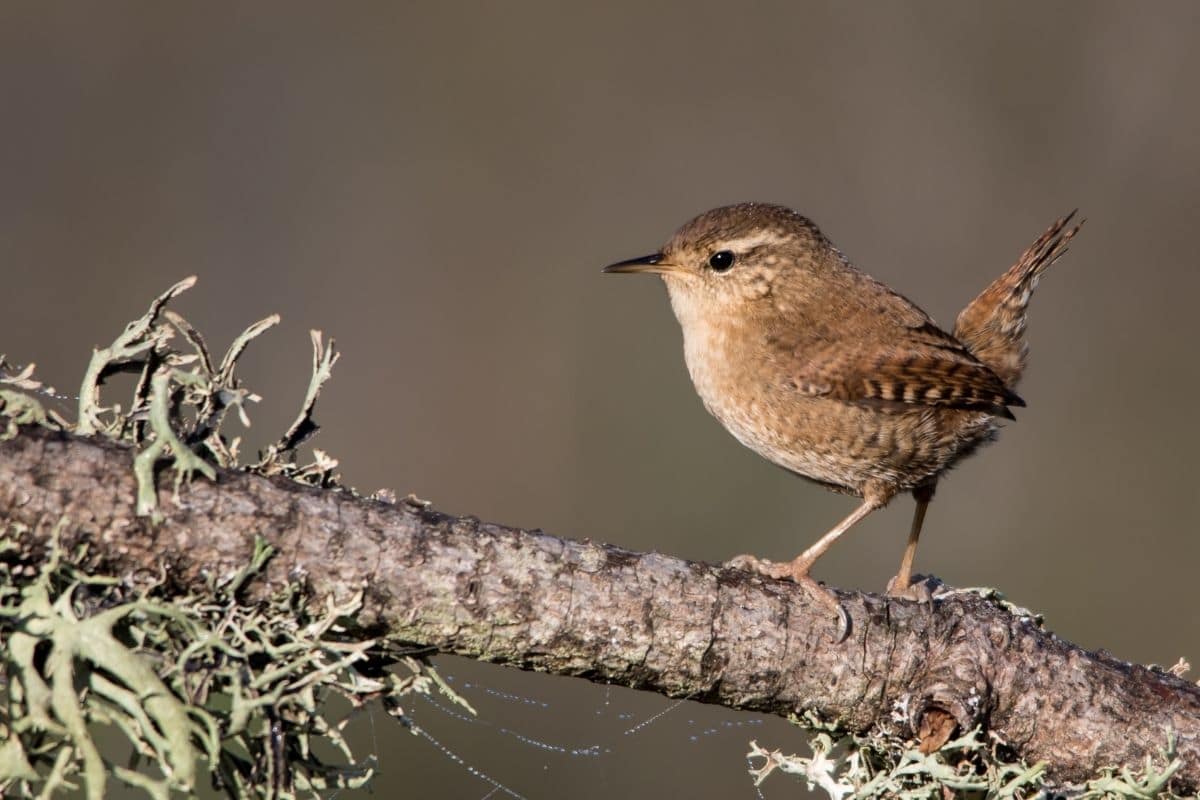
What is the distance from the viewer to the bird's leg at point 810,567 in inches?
110

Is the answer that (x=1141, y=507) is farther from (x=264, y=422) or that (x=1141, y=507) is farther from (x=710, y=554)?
(x=264, y=422)

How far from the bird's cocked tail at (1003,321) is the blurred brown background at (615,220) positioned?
7.70ft

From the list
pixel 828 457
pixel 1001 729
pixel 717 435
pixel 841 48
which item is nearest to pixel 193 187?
pixel 717 435

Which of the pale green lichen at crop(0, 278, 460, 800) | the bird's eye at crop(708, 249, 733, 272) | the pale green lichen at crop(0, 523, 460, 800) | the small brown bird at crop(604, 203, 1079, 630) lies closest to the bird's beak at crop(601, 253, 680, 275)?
the small brown bird at crop(604, 203, 1079, 630)

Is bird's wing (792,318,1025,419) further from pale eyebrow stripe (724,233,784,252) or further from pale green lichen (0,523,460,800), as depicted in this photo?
pale green lichen (0,523,460,800)

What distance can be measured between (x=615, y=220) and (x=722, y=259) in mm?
3976

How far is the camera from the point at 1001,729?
9.52 ft

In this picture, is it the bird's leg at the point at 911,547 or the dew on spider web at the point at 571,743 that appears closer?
the bird's leg at the point at 911,547

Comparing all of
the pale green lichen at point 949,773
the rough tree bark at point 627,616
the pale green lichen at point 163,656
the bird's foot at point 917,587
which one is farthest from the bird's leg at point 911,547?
the pale green lichen at point 163,656

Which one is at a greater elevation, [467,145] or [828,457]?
[467,145]

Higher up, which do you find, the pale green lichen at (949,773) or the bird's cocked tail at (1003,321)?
the bird's cocked tail at (1003,321)

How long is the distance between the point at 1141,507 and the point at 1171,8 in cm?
379

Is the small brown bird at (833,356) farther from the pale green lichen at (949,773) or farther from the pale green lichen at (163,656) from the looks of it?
the pale green lichen at (163,656)

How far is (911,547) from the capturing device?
4.26m
